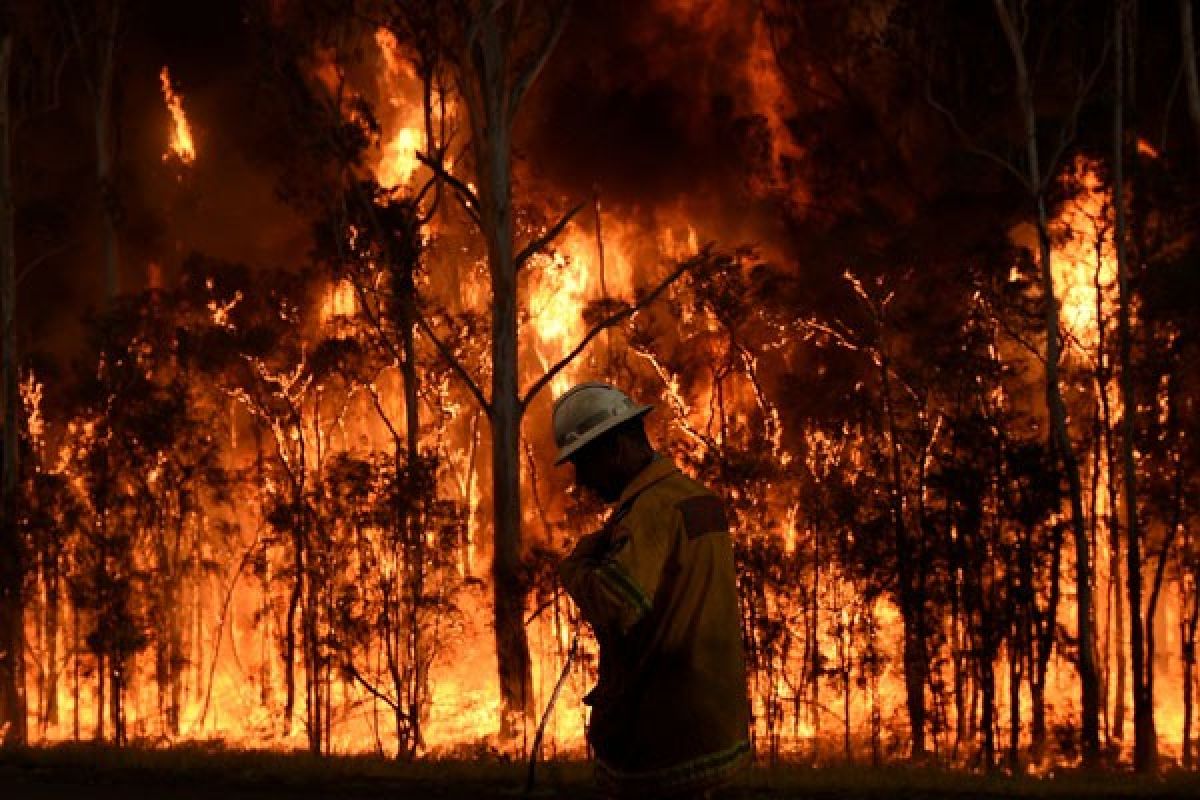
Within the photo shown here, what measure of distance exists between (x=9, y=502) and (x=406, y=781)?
13.1 metres

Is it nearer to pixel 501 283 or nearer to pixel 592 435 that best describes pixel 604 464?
pixel 592 435

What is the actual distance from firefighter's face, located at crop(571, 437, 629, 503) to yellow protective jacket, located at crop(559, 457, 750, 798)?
6 cm

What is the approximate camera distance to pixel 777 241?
31328mm

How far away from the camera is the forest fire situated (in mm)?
20625

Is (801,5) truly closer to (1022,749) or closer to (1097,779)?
(1022,749)

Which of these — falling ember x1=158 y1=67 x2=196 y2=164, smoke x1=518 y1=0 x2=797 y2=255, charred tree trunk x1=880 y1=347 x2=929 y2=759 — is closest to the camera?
charred tree trunk x1=880 y1=347 x2=929 y2=759

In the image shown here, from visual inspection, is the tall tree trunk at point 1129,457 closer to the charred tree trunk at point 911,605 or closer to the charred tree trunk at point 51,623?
the charred tree trunk at point 911,605

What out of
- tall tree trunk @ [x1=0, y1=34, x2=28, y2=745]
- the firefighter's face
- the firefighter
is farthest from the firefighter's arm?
tall tree trunk @ [x1=0, y1=34, x2=28, y2=745]

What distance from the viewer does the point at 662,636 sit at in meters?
4.24

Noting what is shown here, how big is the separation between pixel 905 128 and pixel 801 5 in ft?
10.1

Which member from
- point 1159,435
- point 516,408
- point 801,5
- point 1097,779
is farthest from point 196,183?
point 1097,779

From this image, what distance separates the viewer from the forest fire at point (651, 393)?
20.6 meters

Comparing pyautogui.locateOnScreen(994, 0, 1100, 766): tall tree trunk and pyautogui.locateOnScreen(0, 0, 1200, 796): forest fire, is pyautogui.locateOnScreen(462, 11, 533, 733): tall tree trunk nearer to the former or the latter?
pyautogui.locateOnScreen(0, 0, 1200, 796): forest fire

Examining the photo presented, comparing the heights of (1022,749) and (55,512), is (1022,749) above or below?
below
